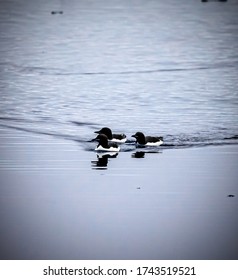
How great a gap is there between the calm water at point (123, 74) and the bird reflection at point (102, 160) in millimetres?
1796

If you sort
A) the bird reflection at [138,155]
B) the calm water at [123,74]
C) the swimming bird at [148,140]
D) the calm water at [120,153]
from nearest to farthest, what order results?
the calm water at [120,153]
the bird reflection at [138,155]
the swimming bird at [148,140]
the calm water at [123,74]

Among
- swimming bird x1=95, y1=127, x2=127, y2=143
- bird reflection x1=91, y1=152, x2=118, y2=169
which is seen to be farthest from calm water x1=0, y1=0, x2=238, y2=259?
swimming bird x1=95, y1=127, x2=127, y2=143

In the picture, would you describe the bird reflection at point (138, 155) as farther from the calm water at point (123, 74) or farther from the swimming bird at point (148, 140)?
the calm water at point (123, 74)

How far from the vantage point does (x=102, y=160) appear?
1877cm

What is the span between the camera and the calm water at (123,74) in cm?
2369

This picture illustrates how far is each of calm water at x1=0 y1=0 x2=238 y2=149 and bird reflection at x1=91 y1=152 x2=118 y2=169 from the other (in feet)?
5.89

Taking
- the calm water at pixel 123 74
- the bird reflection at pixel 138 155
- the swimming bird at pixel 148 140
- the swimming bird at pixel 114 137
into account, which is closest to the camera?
the bird reflection at pixel 138 155

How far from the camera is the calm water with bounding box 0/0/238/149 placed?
23.7 metres

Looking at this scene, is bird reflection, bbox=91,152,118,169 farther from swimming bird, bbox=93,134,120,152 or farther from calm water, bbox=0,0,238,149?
calm water, bbox=0,0,238,149

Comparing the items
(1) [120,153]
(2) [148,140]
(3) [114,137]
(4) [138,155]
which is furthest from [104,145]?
(2) [148,140]

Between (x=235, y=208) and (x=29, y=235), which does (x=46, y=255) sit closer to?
(x=29, y=235)

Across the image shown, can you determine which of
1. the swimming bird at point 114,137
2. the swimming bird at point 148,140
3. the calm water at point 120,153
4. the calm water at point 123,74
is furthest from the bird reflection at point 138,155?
the calm water at point 123,74

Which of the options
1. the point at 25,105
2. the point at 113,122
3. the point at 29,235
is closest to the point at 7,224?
the point at 29,235

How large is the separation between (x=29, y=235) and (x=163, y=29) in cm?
4227
